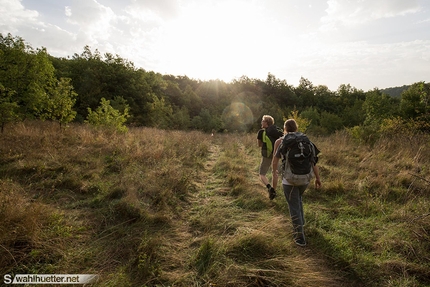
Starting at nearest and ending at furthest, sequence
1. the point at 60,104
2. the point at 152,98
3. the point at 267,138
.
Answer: the point at 267,138
the point at 60,104
the point at 152,98

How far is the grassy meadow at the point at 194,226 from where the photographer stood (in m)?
2.49

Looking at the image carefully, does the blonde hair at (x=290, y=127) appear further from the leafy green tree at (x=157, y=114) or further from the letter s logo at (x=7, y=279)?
the leafy green tree at (x=157, y=114)

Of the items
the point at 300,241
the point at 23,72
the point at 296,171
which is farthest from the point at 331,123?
the point at 23,72

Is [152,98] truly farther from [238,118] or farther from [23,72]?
[238,118]

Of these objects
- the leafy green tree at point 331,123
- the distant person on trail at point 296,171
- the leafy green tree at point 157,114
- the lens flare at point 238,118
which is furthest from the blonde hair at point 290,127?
the leafy green tree at point 331,123

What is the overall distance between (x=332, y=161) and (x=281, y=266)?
24.0ft

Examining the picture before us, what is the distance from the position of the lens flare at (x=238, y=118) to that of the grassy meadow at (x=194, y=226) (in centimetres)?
3410

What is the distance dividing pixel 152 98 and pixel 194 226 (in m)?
27.4

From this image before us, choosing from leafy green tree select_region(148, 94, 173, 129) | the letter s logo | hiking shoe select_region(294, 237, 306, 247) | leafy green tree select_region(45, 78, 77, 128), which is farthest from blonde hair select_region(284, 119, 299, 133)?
leafy green tree select_region(148, 94, 173, 129)

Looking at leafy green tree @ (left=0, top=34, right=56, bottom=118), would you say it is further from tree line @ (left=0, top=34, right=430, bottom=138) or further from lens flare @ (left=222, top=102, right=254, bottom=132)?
lens flare @ (left=222, top=102, right=254, bottom=132)

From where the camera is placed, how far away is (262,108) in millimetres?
49875

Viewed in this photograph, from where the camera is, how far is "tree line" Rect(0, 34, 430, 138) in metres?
10.5

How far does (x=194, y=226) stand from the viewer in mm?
3809

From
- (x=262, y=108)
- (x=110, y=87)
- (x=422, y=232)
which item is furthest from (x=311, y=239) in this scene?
(x=262, y=108)
